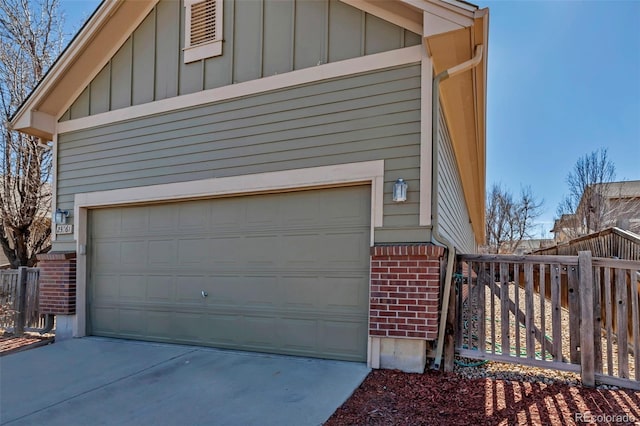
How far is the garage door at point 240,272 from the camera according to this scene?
4.66 m

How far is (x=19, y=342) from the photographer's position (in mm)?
6453

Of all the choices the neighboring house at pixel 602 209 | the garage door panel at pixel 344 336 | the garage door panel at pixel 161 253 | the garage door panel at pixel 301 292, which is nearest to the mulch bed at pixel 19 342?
the garage door panel at pixel 161 253

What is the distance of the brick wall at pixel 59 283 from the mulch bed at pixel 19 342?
462 mm

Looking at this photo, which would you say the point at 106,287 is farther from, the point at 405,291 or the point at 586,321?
the point at 586,321

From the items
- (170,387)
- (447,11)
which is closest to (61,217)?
(170,387)

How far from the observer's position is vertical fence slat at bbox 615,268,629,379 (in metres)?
3.62

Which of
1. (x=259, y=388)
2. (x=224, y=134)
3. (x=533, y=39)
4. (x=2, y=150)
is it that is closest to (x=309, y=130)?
(x=224, y=134)

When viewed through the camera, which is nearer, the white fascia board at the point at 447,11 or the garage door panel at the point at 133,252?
the white fascia board at the point at 447,11

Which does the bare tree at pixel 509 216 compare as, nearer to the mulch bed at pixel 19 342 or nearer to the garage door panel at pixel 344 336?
the garage door panel at pixel 344 336

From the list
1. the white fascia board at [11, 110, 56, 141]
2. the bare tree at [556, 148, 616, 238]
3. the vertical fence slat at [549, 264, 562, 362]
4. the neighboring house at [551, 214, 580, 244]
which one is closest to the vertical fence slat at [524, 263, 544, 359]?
the vertical fence slat at [549, 264, 562, 362]

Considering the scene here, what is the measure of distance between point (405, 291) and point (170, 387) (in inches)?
100

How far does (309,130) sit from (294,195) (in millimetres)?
823

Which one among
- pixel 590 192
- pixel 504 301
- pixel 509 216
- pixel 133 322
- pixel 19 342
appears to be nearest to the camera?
pixel 504 301

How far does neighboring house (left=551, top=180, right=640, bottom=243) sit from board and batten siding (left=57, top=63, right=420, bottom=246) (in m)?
14.2
